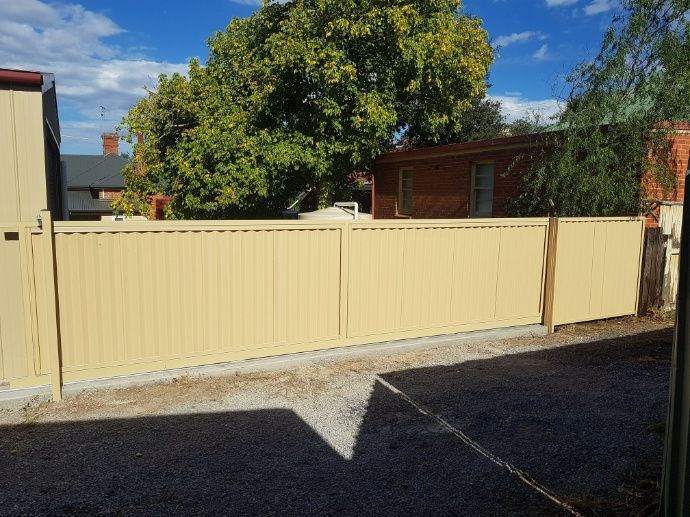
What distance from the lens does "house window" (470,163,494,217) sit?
12758mm

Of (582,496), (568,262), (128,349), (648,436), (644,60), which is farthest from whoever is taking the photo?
(644,60)

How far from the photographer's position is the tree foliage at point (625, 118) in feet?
27.6

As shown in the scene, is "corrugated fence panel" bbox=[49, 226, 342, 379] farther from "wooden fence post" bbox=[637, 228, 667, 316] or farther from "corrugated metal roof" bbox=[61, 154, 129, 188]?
"corrugated metal roof" bbox=[61, 154, 129, 188]

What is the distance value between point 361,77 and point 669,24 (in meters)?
6.68

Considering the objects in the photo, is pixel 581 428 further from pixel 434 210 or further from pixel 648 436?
pixel 434 210

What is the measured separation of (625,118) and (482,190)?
15.6 feet

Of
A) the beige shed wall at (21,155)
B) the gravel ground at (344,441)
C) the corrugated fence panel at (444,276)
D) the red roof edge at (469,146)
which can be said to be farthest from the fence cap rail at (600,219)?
the beige shed wall at (21,155)

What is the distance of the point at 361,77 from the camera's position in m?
13.5

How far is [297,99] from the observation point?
1433 centimetres

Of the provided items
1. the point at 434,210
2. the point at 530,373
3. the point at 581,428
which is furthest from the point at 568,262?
the point at 434,210

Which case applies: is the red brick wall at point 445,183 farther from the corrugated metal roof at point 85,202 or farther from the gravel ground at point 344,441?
the corrugated metal roof at point 85,202

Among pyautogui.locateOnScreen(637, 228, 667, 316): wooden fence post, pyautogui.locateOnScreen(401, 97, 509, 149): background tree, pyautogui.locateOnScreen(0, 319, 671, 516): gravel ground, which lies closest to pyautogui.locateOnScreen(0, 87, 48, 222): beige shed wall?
pyautogui.locateOnScreen(0, 319, 671, 516): gravel ground

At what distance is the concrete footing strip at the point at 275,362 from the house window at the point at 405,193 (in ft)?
29.7

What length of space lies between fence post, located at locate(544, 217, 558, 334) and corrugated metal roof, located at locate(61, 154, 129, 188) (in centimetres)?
3109
